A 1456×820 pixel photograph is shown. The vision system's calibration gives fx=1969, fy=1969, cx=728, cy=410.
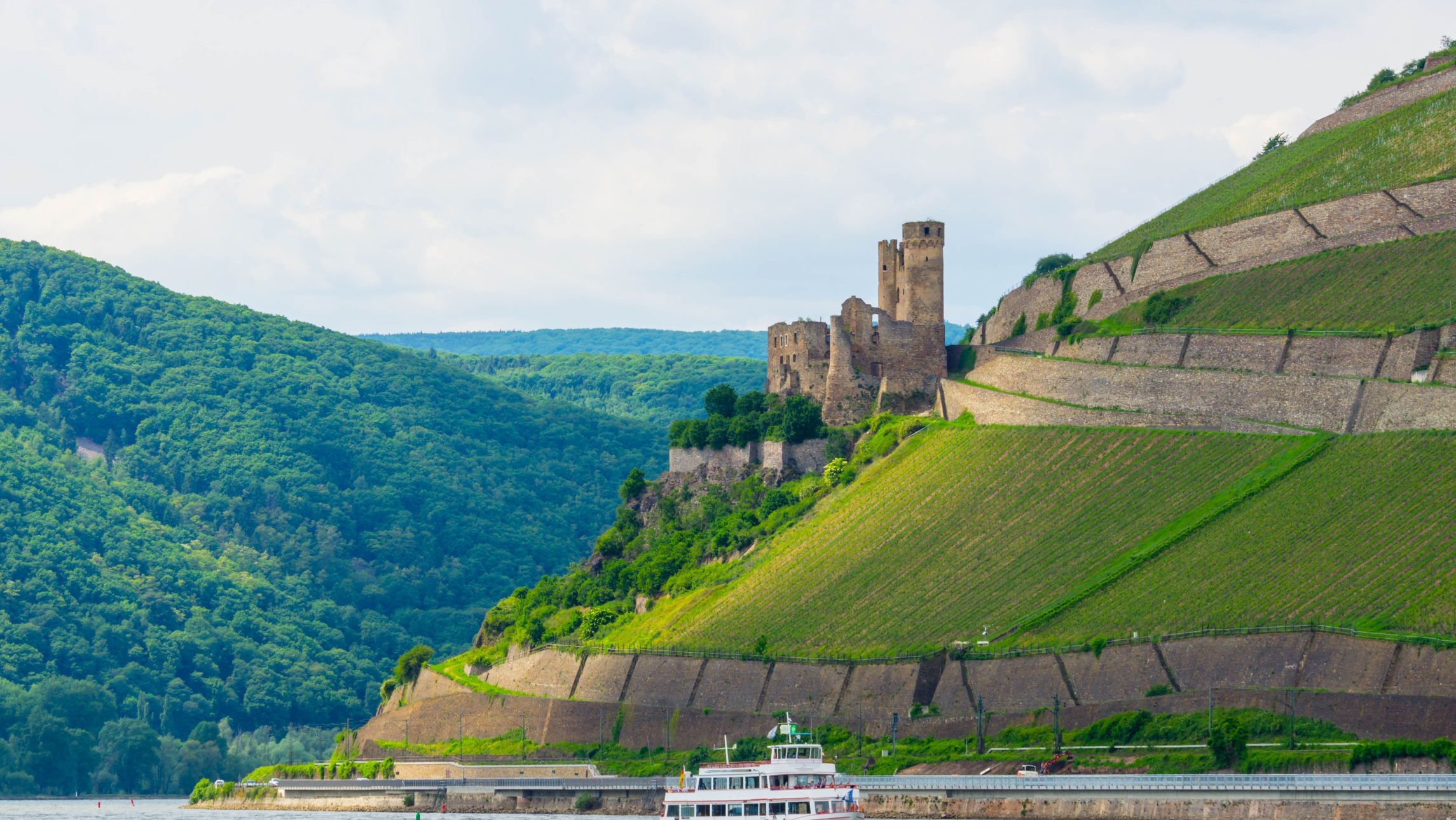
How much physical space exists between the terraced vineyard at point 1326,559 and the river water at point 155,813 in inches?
940

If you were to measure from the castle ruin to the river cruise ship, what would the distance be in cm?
4175

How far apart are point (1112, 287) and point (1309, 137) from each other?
80.0ft

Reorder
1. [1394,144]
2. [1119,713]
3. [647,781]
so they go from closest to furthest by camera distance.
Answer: [1119,713], [647,781], [1394,144]

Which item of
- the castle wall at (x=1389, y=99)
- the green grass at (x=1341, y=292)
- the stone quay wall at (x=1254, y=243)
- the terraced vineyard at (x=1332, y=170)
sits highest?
the castle wall at (x=1389, y=99)

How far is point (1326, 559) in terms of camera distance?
72438 millimetres

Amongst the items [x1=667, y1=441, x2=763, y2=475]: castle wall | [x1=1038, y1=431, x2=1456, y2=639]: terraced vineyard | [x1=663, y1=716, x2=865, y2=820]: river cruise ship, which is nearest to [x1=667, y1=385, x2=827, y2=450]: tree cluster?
[x1=667, y1=441, x2=763, y2=475]: castle wall

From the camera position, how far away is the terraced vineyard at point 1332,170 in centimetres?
10294

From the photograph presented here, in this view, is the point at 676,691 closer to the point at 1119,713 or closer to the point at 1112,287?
the point at 1119,713

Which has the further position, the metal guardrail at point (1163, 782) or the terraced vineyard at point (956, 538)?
the terraced vineyard at point (956, 538)

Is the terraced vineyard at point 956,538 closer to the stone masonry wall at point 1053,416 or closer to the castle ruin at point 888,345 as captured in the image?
the stone masonry wall at point 1053,416

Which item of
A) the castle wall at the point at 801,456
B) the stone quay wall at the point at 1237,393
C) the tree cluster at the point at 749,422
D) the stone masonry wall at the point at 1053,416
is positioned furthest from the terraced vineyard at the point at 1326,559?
the tree cluster at the point at 749,422

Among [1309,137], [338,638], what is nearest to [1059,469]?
[1309,137]

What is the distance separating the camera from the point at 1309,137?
407 ft

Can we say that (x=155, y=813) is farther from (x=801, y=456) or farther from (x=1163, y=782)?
(x=1163, y=782)
